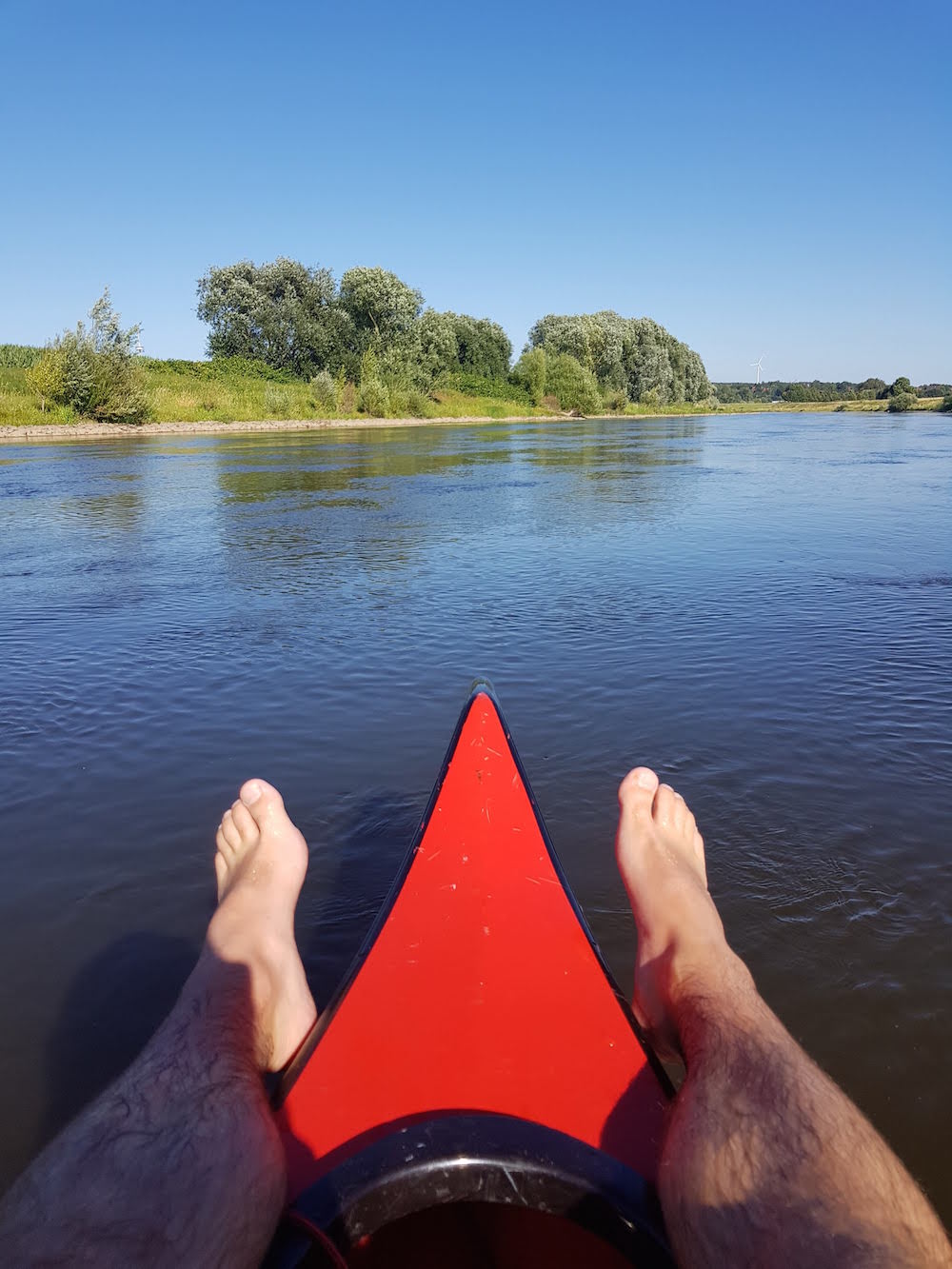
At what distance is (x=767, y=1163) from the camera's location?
1.35 meters

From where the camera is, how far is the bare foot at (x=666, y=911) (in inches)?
78.5

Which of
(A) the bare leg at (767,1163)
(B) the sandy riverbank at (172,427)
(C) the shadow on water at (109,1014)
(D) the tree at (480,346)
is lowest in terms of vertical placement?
(C) the shadow on water at (109,1014)

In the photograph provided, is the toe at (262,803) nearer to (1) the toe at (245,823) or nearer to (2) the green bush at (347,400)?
(1) the toe at (245,823)

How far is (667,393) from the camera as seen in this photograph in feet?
237

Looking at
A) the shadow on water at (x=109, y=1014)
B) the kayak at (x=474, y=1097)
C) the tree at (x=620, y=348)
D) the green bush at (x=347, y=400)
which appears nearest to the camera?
the kayak at (x=474, y=1097)

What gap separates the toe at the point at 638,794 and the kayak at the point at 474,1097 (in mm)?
635

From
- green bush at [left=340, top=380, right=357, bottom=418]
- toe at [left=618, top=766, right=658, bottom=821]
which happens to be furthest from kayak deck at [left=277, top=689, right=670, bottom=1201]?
green bush at [left=340, top=380, right=357, bottom=418]

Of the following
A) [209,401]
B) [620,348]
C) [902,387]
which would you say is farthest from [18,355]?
[902,387]

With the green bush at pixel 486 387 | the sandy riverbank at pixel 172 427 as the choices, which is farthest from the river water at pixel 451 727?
the green bush at pixel 486 387

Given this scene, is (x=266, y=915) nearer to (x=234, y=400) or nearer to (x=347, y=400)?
(x=234, y=400)

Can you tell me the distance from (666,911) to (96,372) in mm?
36162

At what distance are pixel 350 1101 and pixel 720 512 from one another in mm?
11894

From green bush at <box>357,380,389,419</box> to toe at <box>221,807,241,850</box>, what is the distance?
44.3m

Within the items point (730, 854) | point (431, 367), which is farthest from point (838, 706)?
point (431, 367)
